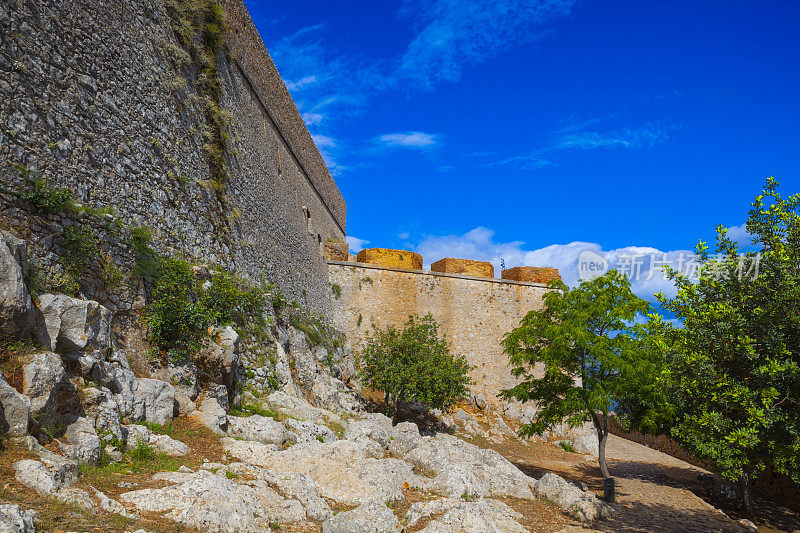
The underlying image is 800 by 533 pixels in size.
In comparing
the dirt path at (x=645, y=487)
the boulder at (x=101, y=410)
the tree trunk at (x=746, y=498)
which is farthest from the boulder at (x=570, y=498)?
the boulder at (x=101, y=410)

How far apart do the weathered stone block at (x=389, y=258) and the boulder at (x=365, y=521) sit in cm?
1853

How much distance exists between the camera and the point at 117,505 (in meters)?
5.03

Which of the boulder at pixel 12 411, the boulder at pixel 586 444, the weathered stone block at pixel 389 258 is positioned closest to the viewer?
the boulder at pixel 12 411

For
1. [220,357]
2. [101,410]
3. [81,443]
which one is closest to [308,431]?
[220,357]

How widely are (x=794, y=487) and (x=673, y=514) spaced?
3.68 m

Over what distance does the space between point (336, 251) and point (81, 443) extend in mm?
19297

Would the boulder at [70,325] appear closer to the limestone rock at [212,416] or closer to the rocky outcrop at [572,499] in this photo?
the limestone rock at [212,416]

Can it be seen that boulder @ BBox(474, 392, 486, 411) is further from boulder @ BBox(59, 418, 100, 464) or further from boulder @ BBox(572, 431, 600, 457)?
boulder @ BBox(59, 418, 100, 464)

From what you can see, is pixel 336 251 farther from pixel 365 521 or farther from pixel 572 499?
pixel 365 521

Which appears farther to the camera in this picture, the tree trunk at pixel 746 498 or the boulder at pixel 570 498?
the tree trunk at pixel 746 498

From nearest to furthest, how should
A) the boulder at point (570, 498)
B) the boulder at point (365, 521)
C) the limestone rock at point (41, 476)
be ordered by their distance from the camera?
the limestone rock at point (41, 476)
the boulder at point (365, 521)
the boulder at point (570, 498)

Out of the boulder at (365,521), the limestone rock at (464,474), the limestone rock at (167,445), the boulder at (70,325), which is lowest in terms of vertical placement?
the limestone rock at (464,474)

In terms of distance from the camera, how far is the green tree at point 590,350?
12.4m

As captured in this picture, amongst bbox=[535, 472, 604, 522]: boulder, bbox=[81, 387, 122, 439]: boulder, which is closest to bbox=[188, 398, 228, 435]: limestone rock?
bbox=[81, 387, 122, 439]: boulder
